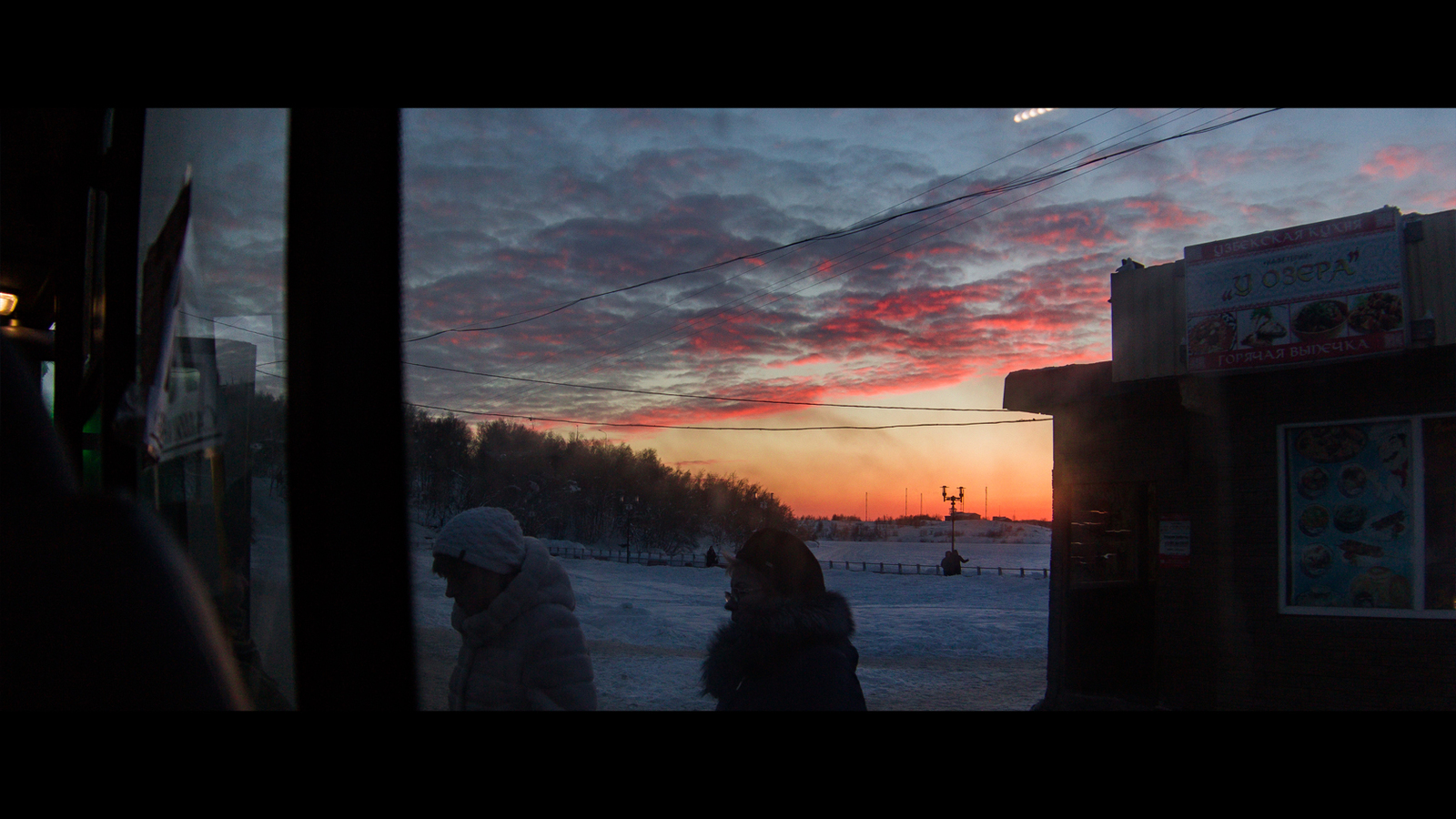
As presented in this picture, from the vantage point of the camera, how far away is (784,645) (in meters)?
2.17

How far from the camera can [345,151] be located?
2.08 metres

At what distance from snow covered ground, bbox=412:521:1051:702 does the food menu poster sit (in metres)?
2.97

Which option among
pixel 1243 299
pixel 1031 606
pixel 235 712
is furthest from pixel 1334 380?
pixel 1031 606

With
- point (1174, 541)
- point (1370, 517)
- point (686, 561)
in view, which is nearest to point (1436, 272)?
point (1370, 517)

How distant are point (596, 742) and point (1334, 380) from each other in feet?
26.5

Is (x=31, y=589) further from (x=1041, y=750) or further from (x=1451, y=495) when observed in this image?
(x=1451, y=495)

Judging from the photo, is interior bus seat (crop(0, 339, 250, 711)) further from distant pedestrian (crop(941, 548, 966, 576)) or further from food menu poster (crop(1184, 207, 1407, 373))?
distant pedestrian (crop(941, 548, 966, 576))

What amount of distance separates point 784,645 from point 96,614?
1723 millimetres

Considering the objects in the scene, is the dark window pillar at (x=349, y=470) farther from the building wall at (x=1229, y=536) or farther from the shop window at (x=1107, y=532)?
the shop window at (x=1107, y=532)

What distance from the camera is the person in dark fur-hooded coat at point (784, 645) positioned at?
6.79ft

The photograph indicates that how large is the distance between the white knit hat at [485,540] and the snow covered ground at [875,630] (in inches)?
18.0

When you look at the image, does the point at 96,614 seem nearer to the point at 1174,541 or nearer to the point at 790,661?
the point at 790,661

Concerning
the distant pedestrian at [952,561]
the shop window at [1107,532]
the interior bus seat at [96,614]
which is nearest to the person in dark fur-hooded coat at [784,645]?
the interior bus seat at [96,614]
